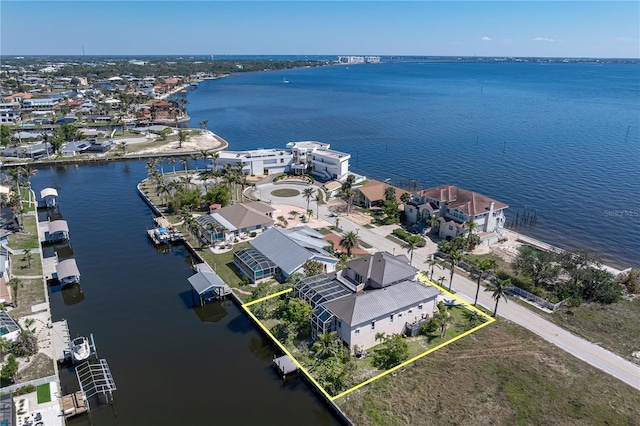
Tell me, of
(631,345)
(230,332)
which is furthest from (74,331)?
(631,345)

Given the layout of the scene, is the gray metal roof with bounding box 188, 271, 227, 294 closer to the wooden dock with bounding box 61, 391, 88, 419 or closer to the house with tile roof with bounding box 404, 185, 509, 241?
the wooden dock with bounding box 61, 391, 88, 419

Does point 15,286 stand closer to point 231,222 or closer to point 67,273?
point 67,273

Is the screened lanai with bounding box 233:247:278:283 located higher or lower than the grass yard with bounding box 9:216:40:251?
higher

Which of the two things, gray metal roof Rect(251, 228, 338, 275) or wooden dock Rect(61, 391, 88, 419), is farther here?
gray metal roof Rect(251, 228, 338, 275)

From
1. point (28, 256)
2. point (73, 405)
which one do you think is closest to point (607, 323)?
point (73, 405)

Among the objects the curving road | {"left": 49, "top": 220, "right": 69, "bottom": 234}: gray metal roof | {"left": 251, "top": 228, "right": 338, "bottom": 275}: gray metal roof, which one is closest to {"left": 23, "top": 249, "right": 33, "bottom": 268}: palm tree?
{"left": 49, "top": 220, "right": 69, "bottom": 234}: gray metal roof

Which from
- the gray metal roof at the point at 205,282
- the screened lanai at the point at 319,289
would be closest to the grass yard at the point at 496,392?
the screened lanai at the point at 319,289

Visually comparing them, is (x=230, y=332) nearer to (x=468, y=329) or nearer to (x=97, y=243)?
(x=468, y=329)

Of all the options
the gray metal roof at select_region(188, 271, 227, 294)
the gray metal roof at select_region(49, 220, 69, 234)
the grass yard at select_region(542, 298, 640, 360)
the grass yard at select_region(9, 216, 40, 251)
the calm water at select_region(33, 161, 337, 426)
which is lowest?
the calm water at select_region(33, 161, 337, 426)
